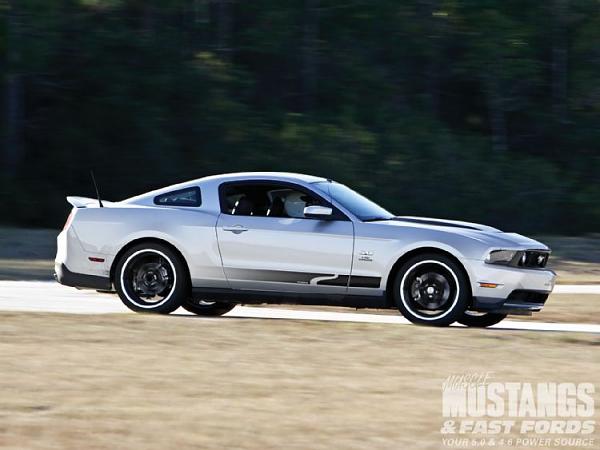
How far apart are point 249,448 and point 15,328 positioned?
17.8ft

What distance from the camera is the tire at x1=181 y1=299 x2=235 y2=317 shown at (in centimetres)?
1380

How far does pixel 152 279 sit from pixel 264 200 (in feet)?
4.72

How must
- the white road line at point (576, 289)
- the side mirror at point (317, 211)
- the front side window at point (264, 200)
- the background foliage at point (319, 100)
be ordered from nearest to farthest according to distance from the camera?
the side mirror at point (317, 211)
the front side window at point (264, 200)
the white road line at point (576, 289)
the background foliage at point (319, 100)

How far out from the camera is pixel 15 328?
38.2ft

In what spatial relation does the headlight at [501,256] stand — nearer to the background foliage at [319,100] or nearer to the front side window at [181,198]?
the front side window at [181,198]

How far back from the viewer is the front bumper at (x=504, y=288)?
1211 cm

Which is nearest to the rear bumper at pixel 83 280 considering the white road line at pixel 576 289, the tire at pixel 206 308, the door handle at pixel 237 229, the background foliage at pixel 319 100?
the tire at pixel 206 308

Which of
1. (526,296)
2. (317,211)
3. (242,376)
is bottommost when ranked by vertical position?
(242,376)

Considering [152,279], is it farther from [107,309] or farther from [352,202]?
[352,202]

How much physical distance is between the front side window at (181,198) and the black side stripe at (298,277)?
86 centimetres

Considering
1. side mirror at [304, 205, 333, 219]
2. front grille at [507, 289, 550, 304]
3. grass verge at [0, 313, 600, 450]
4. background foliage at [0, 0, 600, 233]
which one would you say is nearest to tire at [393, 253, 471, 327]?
grass verge at [0, 313, 600, 450]

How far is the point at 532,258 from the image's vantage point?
12500 millimetres

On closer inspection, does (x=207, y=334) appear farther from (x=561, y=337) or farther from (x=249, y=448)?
(x=249, y=448)

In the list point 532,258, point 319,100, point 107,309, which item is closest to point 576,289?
point 532,258
